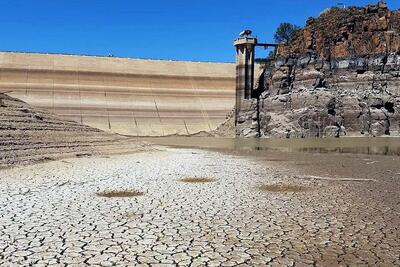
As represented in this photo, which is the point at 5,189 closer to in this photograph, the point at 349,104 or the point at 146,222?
the point at 146,222

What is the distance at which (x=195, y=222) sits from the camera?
7488mm

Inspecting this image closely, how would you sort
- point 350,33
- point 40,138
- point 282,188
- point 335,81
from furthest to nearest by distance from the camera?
1. point 350,33
2. point 335,81
3. point 40,138
4. point 282,188

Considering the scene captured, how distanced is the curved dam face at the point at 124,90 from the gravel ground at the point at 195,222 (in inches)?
1667

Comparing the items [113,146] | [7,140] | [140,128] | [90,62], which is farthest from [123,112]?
[7,140]

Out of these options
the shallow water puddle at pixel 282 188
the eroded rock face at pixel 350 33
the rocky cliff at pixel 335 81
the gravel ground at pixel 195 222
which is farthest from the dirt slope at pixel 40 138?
the eroded rock face at pixel 350 33

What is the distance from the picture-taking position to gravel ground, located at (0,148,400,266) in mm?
5668

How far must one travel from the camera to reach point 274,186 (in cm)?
1151

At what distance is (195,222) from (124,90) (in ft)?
174

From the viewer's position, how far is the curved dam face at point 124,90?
53.8 m

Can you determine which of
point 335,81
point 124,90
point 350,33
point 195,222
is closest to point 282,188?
point 195,222

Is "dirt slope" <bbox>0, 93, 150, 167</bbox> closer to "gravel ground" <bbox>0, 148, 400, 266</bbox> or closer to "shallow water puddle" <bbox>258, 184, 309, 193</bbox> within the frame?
"gravel ground" <bbox>0, 148, 400, 266</bbox>

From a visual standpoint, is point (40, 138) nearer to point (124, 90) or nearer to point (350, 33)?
point (124, 90)

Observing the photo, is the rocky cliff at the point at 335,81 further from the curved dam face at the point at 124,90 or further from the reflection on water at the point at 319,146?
the reflection on water at the point at 319,146

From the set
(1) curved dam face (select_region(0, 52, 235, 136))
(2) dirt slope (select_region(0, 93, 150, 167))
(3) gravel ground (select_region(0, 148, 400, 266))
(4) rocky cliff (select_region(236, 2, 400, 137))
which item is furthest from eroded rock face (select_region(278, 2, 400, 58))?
(3) gravel ground (select_region(0, 148, 400, 266))
